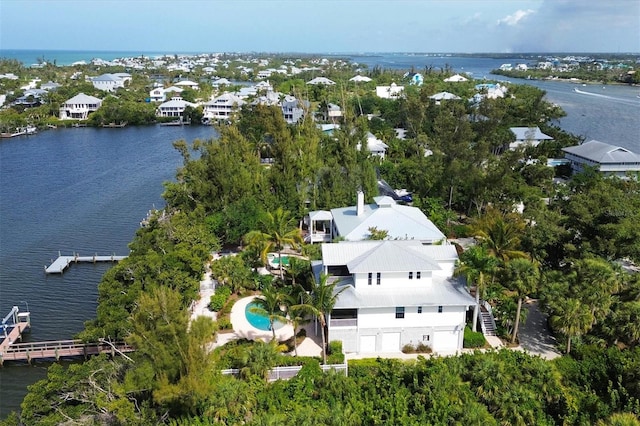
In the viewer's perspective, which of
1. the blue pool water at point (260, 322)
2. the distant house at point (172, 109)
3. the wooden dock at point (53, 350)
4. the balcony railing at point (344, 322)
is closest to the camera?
the balcony railing at point (344, 322)

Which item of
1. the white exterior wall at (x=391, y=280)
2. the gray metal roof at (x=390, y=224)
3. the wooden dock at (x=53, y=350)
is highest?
the gray metal roof at (x=390, y=224)

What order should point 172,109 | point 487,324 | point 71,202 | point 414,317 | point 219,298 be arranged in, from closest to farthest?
1. point 414,317
2. point 487,324
3. point 219,298
4. point 71,202
5. point 172,109

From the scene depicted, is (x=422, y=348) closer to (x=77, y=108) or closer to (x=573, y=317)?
(x=573, y=317)

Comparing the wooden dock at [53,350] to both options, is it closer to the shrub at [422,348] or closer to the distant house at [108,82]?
the shrub at [422,348]

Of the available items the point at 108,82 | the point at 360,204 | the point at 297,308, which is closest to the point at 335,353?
the point at 297,308

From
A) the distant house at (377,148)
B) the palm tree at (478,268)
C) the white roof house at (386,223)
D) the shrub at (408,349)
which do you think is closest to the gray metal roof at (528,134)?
the distant house at (377,148)

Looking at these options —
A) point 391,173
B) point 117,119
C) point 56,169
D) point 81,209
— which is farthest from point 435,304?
point 117,119
